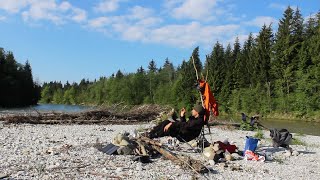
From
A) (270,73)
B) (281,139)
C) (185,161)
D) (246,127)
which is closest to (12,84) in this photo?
(270,73)


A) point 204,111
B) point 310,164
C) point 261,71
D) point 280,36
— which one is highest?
point 280,36

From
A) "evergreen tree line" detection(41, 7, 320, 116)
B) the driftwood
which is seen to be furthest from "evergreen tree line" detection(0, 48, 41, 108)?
the driftwood

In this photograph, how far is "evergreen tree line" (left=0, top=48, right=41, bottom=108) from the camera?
78312mm

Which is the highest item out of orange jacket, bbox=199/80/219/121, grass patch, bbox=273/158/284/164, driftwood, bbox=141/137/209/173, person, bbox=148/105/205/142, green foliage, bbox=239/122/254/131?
orange jacket, bbox=199/80/219/121

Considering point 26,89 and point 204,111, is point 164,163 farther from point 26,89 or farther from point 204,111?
point 26,89

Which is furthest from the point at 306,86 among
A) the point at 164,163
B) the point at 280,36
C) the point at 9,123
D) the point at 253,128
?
the point at 164,163

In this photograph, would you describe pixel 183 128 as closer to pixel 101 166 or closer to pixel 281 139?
pixel 101 166

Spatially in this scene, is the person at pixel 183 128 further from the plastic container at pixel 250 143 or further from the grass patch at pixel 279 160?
the grass patch at pixel 279 160

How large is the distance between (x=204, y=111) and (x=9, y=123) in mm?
12981

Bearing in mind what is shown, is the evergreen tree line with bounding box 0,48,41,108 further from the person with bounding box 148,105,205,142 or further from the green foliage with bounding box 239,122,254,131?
the person with bounding box 148,105,205,142

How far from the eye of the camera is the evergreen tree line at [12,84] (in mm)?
78312

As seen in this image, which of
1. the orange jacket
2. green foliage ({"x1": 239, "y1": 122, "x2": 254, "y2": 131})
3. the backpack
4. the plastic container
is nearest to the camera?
the orange jacket

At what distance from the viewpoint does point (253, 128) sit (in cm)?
2561

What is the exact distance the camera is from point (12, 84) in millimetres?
80688
